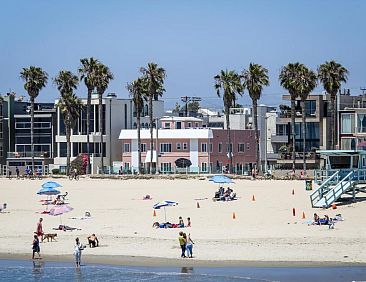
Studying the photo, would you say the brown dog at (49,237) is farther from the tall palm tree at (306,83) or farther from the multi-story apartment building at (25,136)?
the multi-story apartment building at (25,136)

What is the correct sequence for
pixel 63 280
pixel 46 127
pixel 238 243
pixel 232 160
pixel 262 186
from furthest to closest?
1. pixel 46 127
2. pixel 232 160
3. pixel 262 186
4. pixel 238 243
5. pixel 63 280

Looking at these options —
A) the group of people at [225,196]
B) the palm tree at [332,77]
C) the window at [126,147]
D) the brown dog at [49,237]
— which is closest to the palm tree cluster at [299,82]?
the palm tree at [332,77]

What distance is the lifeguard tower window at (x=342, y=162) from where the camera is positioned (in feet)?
172

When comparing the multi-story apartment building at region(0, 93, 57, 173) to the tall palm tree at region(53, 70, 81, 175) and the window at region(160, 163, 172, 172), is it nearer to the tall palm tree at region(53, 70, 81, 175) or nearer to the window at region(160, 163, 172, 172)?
the tall palm tree at region(53, 70, 81, 175)

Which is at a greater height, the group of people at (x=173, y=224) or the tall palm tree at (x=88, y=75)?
the tall palm tree at (x=88, y=75)

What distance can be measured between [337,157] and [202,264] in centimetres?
1992

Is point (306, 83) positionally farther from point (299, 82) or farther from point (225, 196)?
point (225, 196)

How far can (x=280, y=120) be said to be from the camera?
10088 centimetres

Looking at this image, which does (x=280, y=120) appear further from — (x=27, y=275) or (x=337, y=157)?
(x=27, y=275)

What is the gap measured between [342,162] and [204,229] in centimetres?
1261

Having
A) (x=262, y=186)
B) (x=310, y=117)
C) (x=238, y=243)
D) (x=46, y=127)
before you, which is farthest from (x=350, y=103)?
(x=238, y=243)

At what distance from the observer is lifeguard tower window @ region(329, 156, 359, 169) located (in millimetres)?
52375

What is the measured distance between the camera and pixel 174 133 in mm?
102562

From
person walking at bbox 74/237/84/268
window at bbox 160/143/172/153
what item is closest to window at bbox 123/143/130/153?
window at bbox 160/143/172/153
